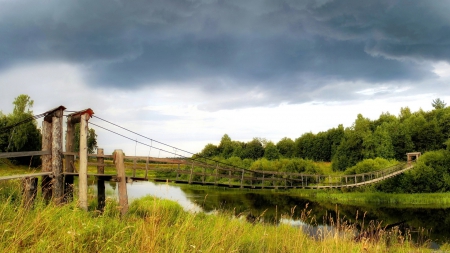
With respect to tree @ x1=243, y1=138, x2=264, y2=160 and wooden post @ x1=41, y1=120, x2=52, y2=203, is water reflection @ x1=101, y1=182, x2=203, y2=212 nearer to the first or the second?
wooden post @ x1=41, y1=120, x2=52, y2=203

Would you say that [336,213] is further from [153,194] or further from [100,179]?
[100,179]

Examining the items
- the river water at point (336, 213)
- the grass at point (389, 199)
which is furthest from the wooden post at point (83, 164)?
the grass at point (389, 199)

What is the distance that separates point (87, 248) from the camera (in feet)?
10.9

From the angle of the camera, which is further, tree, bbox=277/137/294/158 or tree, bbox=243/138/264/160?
tree, bbox=243/138/264/160

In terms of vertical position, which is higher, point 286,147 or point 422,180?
point 286,147

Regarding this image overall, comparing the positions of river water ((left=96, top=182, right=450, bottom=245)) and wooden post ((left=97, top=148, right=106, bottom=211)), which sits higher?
wooden post ((left=97, top=148, right=106, bottom=211))

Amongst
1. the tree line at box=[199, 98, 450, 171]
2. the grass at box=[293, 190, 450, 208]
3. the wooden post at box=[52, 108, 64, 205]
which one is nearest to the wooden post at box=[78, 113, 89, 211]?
the wooden post at box=[52, 108, 64, 205]

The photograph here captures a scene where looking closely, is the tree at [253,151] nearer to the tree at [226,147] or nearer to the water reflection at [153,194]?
the tree at [226,147]

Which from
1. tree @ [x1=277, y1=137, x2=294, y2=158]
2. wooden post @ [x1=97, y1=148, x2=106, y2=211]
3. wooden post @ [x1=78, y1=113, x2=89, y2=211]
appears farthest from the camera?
tree @ [x1=277, y1=137, x2=294, y2=158]

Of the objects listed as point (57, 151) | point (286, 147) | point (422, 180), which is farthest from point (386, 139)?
point (57, 151)

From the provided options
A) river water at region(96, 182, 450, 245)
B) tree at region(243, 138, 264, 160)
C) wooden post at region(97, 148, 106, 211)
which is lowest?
river water at region(96, 182, 450, 245)

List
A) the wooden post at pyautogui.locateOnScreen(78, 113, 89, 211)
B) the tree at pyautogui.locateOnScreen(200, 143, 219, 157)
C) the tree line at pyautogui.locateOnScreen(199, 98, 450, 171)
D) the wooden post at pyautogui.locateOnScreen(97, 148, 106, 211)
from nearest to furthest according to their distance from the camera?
the wooden post at pyautogui.locateOnScreen(78, 113, 89, 211) < the wooden post at pyautogui.locateOnScreen(97, 148, 106, 211) < the tree line at pyautogui.locateOnScreen(199, 98, 450, 171) < the tree at pyautogui.locateOnScreen(200, 143, 219, 157)

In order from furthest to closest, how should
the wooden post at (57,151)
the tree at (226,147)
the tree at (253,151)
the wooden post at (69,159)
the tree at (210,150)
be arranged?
the tree at (210,150), the tree at (226,147), the tree at (253,151), the wooden post at (69,159), the wooden post at (57,151)

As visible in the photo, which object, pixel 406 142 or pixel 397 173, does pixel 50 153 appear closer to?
pixel 397 173
